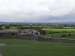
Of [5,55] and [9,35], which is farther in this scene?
[9,35]

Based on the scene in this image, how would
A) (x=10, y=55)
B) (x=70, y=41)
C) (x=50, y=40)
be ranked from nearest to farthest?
1. (x=10, y=55)
2. (x=70, y=41)
3. (x=50, y=40)

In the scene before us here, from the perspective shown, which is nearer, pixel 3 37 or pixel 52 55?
pixel 52 55

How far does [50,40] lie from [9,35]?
7.49m

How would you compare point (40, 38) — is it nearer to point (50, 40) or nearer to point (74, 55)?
point (50, 40)

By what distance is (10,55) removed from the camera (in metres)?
17.1

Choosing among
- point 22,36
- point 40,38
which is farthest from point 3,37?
point 40,38

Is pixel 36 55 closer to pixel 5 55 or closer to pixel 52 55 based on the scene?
pixel 52 55

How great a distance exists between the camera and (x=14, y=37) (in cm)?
3538

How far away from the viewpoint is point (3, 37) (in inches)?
1396

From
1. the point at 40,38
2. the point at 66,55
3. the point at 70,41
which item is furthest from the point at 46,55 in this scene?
the point at 40,38

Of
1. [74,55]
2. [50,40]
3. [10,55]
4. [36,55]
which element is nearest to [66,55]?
[74,55]

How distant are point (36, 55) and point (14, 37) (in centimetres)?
1870

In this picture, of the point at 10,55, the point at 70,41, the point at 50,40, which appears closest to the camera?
the point at 10,55

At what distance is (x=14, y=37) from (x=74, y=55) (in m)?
19.5
